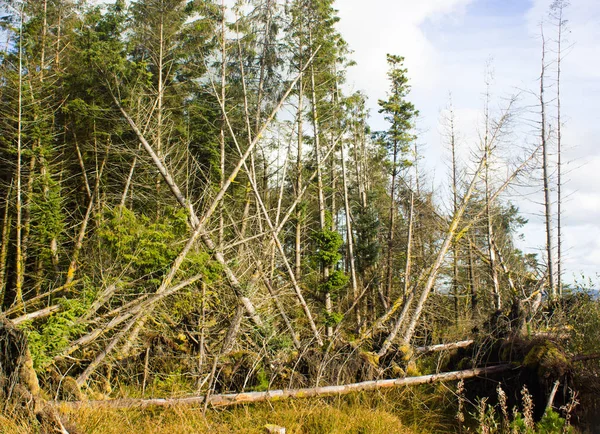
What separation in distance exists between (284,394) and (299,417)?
0.38m

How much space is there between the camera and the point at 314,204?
2623 centimetres

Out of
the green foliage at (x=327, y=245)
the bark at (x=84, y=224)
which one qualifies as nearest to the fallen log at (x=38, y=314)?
the bark at (x=84, y=224)

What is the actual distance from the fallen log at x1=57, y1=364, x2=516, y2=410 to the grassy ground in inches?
3.7

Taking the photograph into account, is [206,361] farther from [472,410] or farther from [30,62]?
[30,62]

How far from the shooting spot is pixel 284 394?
5965mm

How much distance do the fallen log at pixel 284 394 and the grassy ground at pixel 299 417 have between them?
0.31ft

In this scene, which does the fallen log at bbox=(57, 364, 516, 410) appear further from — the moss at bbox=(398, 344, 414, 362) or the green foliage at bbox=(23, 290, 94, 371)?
the green foliage at bbox=(23, 290, 94, 371)

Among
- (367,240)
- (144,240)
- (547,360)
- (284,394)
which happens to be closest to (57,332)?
(144,240)

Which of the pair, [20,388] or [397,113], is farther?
[397,113]

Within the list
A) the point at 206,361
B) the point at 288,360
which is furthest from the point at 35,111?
the point at 288,360

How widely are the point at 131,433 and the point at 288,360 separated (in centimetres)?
270

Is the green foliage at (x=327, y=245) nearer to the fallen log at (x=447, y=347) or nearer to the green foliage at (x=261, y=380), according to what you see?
the fallen log at (x=447, y=347)

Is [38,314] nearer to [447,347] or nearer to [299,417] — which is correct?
[299,417]

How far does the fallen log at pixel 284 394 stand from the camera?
5367 mm
